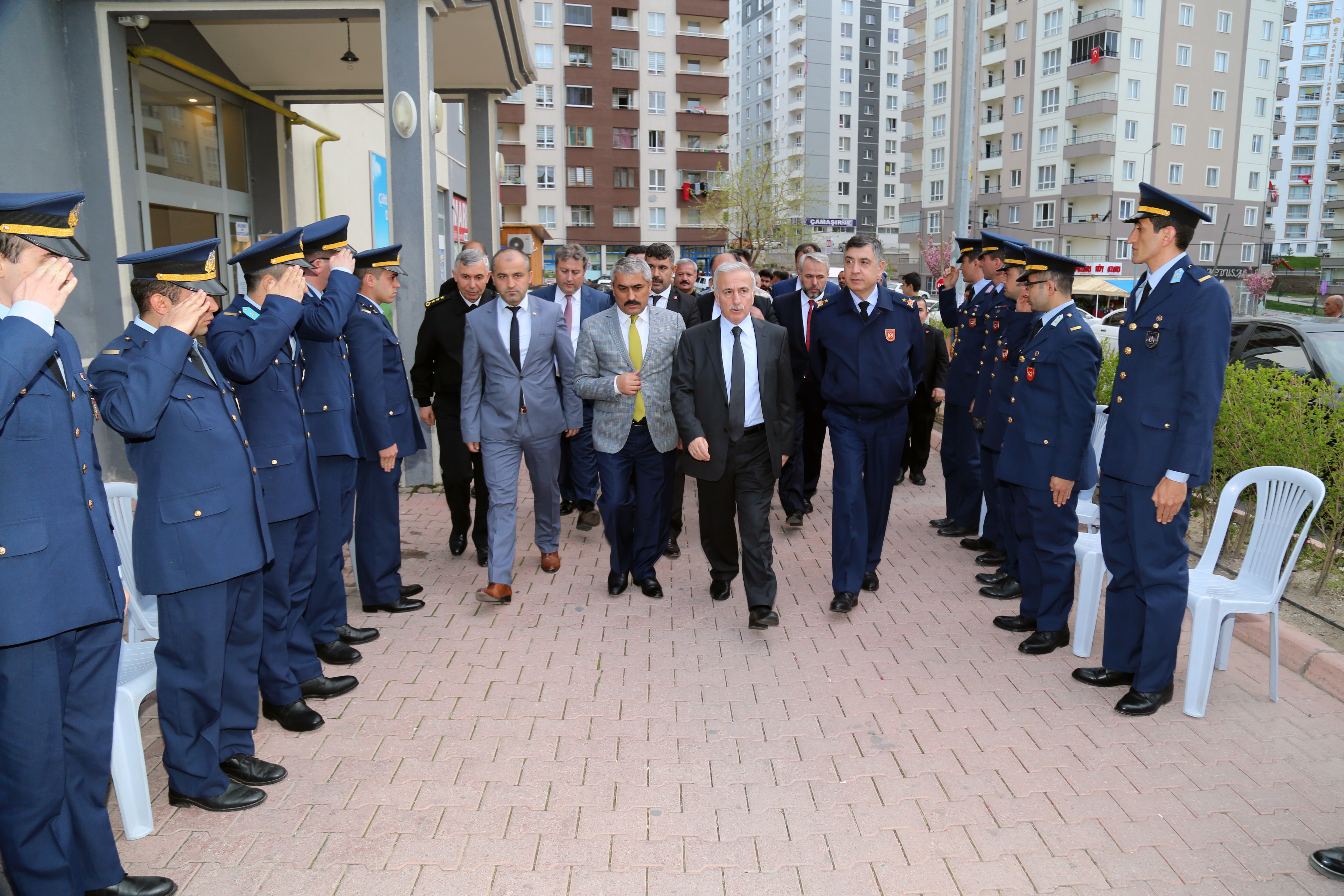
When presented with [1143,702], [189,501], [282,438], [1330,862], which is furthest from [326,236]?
[1330,862]

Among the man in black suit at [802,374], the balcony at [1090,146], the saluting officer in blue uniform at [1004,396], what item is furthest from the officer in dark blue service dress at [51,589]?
the balcony at [1090,146]

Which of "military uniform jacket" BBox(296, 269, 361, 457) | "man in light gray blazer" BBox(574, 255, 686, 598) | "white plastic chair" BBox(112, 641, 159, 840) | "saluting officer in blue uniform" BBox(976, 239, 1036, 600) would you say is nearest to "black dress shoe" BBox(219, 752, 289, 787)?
"white plastic chair" BBox(112, 641, 159, 840)

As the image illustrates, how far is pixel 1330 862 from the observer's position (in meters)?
2.93

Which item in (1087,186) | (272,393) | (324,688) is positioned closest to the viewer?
(272,393)

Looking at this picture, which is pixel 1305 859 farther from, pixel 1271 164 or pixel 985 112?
pixel 1271 164

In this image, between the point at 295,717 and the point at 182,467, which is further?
the point at 295,717

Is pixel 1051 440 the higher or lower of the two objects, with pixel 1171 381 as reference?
lower

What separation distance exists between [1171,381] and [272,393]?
13.3 ft

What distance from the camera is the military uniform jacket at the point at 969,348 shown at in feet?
22.5

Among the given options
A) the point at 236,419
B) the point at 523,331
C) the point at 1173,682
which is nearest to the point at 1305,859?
the point at 1173,682

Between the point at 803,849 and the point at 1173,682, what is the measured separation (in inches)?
95.0

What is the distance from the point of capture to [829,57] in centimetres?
7531

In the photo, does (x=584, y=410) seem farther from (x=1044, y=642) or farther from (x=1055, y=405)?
(x=1044, y=642)

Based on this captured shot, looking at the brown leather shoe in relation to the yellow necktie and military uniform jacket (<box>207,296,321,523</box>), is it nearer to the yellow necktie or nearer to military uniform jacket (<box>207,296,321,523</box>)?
the yellow necktie
